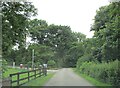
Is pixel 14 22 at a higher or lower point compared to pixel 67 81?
higher

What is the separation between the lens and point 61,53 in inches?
3182

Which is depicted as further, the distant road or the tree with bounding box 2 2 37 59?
the distant road

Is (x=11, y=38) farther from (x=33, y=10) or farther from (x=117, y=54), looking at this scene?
(x=117, y=54)

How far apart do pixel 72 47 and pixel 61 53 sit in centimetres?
910

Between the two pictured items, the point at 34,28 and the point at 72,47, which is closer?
the point at 34,28

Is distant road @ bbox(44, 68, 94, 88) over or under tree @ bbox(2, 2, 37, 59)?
under

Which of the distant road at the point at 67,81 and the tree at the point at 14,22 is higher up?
the tree at the point at 14,22

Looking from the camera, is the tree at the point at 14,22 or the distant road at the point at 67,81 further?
the distant road at the point at 67,81

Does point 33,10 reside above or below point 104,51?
above

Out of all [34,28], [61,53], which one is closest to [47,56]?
[61,53]

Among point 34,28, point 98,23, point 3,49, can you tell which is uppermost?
point 98,23

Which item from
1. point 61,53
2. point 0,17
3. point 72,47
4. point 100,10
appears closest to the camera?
point 0,17

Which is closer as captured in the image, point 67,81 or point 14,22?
point 14,22

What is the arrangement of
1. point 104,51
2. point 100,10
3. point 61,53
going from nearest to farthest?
point 104,51
point 100,10
point 61,53
